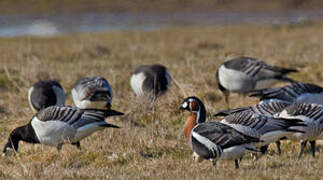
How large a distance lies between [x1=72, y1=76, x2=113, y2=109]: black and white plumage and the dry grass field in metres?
0.46

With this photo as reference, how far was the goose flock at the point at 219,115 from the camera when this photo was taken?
662 centimetres

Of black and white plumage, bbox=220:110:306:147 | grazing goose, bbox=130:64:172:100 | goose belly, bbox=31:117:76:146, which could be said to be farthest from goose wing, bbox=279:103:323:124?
grazing goose, bbox=130:64:172:100

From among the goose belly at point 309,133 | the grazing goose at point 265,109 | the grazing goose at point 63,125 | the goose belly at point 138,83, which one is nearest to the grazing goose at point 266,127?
the goose belly at point 309,133

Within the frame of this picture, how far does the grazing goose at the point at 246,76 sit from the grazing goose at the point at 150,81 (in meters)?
1.17

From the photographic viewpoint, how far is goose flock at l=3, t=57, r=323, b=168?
21.7ft

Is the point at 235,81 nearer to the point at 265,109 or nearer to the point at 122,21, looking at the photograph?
the point at 265,109

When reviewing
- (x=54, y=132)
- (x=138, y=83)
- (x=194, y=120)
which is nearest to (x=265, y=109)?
(x=194, y=120)

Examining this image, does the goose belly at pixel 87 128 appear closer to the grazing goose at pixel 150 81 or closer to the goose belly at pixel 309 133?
the goose belly at pixel 309 133

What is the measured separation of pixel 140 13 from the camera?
44.0m

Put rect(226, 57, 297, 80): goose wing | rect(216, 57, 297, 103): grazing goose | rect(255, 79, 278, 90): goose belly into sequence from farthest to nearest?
rect(255, 79, 278, 90): goose belly → rect(216, 57, 297, 103): grazing goose → rect(226, 57, 297, 80): goose wing

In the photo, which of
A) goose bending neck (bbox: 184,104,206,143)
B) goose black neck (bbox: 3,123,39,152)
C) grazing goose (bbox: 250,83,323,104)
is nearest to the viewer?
goose bending neck (bbox: 184,104,206,143)

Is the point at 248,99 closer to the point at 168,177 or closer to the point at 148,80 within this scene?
the point at 148,80

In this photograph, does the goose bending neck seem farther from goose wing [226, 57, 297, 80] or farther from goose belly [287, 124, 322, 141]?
goose wing [226, 57, 297, 80]

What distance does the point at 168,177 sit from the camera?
6137 millimetres
